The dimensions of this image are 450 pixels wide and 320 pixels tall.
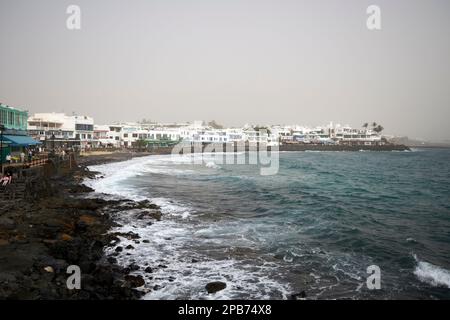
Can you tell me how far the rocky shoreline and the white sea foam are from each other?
36.2 ft

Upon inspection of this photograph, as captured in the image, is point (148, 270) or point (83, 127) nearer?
point (148, 270)

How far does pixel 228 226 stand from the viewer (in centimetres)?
1995

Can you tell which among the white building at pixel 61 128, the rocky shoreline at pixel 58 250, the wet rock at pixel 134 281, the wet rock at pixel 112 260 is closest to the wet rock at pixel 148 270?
the rocky shoreline at pixel 58 250

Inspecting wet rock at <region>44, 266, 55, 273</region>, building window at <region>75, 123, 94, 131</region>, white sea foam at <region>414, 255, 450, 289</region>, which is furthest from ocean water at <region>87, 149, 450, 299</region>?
building window at <region>75, 123, 94, 131</region>

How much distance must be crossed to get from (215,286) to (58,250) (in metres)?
6.75

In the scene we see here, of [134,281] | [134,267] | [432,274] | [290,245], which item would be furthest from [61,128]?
[432,274]

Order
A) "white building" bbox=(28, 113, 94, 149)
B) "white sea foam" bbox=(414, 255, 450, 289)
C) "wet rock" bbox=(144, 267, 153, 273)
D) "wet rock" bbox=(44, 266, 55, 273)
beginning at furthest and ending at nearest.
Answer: "white building" bbox=(28, 113, 94, 149) < "wet rock" bbox=(144, 267, 153, 273) < "white sea foam" bbox=(414, 255, 450, 289) < "wet rock" bbox=(44, 266, 55, 273)

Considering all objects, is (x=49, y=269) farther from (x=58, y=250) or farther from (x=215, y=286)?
(x=215, y=286)

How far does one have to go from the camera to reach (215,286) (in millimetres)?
11578

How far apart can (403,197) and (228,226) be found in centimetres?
2246

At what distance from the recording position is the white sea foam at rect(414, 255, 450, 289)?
12.5m

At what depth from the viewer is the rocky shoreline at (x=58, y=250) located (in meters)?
10.0

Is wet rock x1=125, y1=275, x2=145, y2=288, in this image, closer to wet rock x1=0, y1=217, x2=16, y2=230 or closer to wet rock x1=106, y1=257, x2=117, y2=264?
wet rock x1=106, y1=257, x2=117, y2=264
